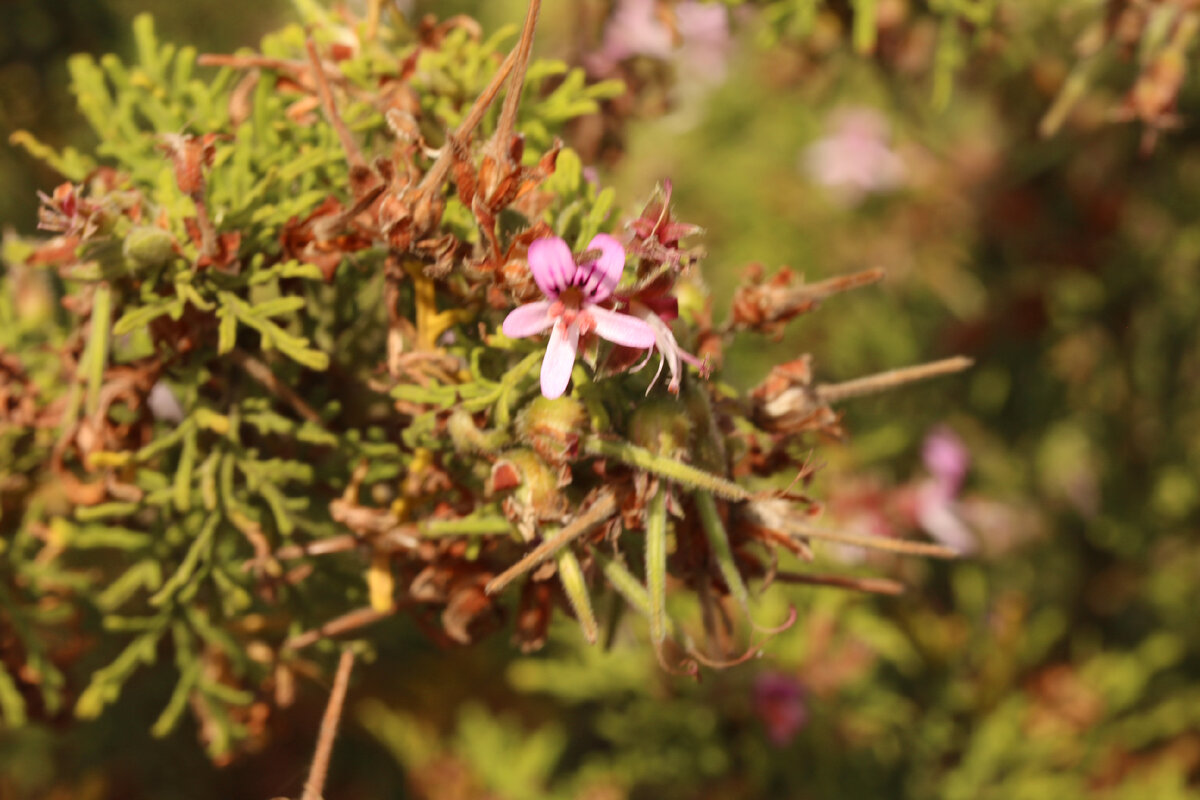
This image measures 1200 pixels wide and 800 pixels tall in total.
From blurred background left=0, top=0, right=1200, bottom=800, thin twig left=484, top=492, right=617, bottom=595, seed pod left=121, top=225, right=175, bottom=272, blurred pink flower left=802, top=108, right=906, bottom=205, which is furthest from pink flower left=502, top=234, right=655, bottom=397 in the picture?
blurred pink flower left=802, top=108, right=906, bottom=205

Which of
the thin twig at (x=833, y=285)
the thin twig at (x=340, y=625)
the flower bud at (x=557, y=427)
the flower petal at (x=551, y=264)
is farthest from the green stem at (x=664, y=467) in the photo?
the thin twig at (x=340, y=625)

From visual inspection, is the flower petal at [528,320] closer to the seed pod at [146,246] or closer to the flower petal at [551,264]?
the flower petal at [551,264]

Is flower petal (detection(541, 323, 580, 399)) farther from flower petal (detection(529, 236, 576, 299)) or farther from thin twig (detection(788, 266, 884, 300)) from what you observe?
thin twig (detection(788, 266, 884, 300))

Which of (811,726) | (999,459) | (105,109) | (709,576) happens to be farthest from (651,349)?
(999,459)

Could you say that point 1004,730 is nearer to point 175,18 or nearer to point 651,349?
point 651,349

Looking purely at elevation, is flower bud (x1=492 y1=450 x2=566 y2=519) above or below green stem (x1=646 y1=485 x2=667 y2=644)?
above
